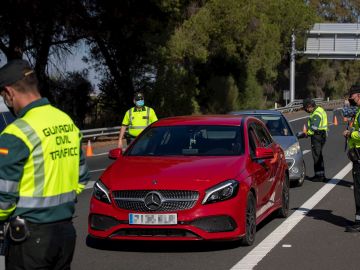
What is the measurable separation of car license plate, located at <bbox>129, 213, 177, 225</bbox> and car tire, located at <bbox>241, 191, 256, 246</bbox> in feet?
3.02

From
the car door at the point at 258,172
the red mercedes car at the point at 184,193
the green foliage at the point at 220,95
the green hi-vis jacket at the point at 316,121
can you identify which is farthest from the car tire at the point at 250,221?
the green foliage at the point at 220,95

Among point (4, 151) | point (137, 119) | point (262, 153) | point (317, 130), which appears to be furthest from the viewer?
point (317, 130)

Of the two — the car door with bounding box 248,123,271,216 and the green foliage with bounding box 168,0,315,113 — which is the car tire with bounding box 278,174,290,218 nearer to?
the car door with bounding box 248,123,271,216

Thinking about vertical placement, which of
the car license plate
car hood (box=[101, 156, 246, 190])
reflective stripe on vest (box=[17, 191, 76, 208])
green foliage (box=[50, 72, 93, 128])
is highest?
reflective stripe on vest (box=[17, 191, 76, 208])

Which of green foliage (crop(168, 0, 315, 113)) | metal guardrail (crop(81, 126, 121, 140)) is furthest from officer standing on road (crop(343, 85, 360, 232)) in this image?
green foliage (crop(168, 0, 315, 113))

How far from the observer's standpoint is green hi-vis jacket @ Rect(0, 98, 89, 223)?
3.96 meters

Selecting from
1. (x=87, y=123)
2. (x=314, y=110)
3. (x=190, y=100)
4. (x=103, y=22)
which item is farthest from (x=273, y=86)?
(x=314, y=110)

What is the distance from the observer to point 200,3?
139 feet

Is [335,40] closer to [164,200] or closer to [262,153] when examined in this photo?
[262,153]

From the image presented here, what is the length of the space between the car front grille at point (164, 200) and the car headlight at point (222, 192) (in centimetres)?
13

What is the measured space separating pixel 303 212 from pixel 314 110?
4.79m

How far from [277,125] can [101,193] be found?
755cm

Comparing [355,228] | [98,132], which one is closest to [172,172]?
[355,228]

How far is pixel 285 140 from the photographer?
1459 centimetres
